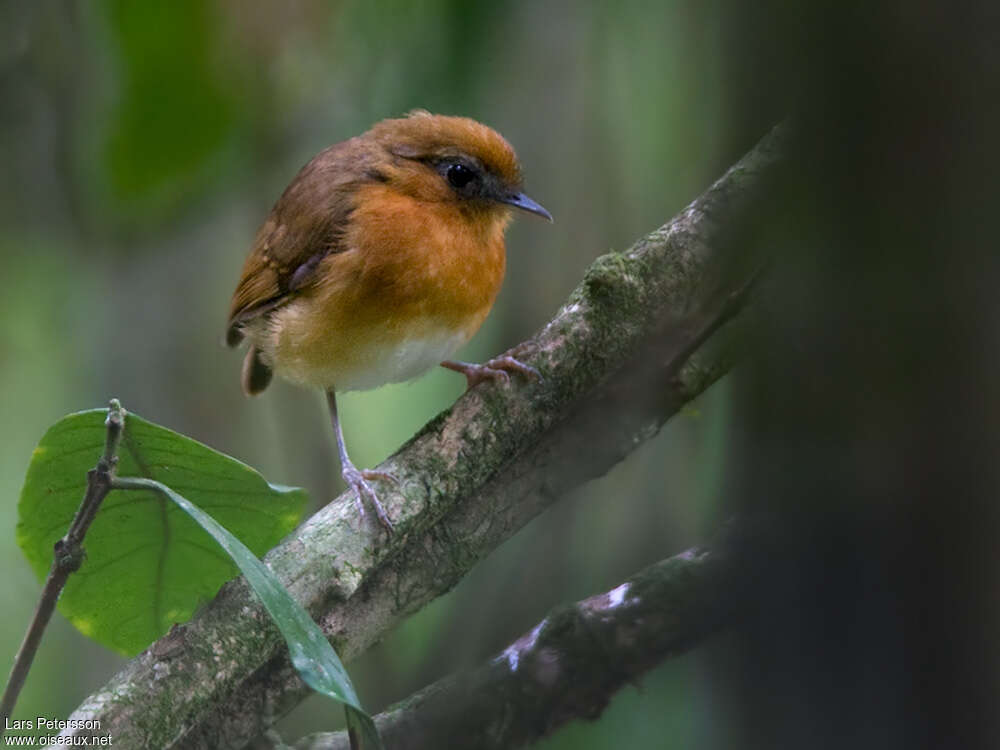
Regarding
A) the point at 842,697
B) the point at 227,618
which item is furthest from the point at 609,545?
the point at 842,697

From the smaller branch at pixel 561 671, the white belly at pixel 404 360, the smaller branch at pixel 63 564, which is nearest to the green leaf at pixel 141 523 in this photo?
the smaller branch at pixel 63 564

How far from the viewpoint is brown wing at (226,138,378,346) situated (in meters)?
2.94

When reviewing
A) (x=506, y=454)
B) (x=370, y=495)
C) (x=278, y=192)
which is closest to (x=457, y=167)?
(x=506, y=454)

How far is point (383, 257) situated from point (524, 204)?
1.42 ft

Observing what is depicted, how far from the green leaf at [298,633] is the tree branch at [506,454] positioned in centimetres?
37

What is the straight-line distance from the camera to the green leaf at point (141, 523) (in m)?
1.80

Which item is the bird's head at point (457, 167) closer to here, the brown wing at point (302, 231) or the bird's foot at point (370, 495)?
the brown wing at point (302, 231)

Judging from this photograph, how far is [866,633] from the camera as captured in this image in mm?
686

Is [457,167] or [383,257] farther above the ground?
[457,167]

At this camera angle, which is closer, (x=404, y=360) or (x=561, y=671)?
(x=561, y=671)

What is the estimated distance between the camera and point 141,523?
1.92 m

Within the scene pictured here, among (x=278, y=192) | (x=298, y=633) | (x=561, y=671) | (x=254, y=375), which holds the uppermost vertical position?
(x=278, y=192)

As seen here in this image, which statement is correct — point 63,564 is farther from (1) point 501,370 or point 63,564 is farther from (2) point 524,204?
(2) point 524,204

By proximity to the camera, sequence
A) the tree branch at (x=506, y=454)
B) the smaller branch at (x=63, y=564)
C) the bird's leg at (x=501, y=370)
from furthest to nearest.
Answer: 1. the bird's leg at (x=501, y=370)
2. the tree branch at (x=506, y=454)
3. the smaller branch at (x=63, y=564)
